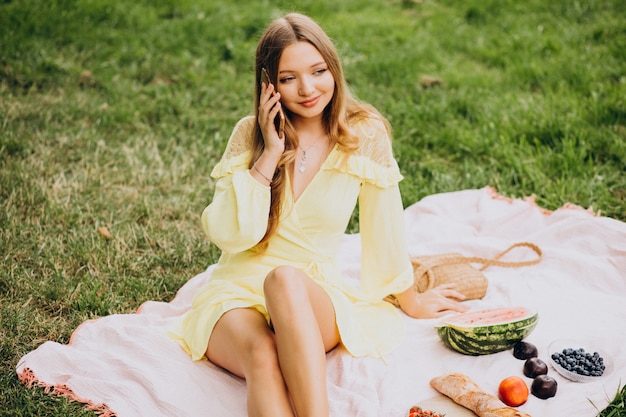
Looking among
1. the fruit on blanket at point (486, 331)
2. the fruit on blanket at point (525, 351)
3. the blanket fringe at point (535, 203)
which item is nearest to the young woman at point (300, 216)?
the fruit on blanket at point (486, 331)

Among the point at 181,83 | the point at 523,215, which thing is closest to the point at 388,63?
the point at 181,83

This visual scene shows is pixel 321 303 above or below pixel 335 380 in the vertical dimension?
above

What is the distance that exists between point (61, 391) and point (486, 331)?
7.20 ft

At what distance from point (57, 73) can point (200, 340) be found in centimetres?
491

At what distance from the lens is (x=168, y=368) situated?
3.40 m

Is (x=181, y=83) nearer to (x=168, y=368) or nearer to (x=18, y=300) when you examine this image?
(x=18, y=300)

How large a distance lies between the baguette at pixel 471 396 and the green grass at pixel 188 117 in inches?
73.0

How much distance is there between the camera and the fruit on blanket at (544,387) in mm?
3205

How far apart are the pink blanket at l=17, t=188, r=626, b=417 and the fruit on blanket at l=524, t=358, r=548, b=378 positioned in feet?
0.21

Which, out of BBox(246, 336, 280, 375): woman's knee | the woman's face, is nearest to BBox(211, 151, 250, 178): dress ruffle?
the woman's face

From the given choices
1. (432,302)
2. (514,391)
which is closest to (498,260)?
(432,302)

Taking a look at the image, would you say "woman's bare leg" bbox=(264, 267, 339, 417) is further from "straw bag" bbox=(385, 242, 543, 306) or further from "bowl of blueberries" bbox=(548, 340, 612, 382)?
"bowl of blueberries" bbox=(548, 340, 612, 382)

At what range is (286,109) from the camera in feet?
11.7

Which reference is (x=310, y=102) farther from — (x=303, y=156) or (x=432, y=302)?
(x=432, y=302)
